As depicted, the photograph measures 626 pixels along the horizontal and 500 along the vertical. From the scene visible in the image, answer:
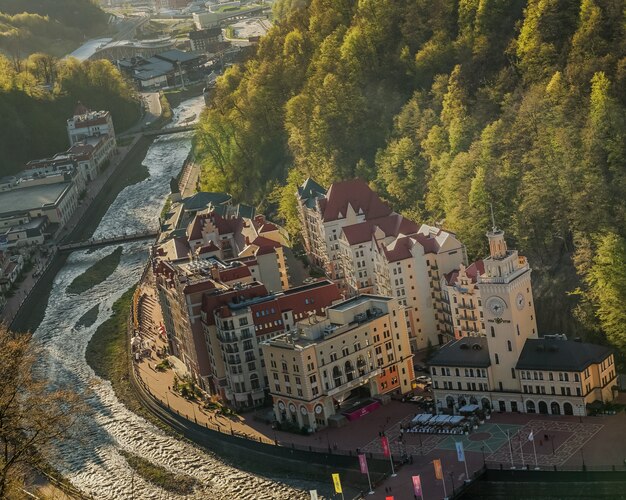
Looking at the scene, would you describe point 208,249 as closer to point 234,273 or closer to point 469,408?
point 234,273

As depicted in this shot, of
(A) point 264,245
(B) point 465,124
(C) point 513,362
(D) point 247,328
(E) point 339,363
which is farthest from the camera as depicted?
(B) point 465,124

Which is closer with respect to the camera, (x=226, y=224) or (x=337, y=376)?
(x=337, y=376)

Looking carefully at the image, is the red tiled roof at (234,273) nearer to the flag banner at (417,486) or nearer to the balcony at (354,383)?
the balcony at (354,383)

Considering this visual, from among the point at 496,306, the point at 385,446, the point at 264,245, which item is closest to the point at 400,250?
the point at 264,245

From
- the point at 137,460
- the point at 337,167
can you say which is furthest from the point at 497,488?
the point at 337,167

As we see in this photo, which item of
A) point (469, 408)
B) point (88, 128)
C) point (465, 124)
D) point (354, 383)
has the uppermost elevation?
point (465, 124)

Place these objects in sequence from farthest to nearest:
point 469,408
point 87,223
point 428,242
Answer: point 87,223, point 428,242, point 469,408

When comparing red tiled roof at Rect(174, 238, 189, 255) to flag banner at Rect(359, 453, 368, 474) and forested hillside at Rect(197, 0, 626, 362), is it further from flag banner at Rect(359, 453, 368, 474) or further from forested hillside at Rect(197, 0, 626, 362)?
flag banner at Rect(359, 453, 368, 474)
